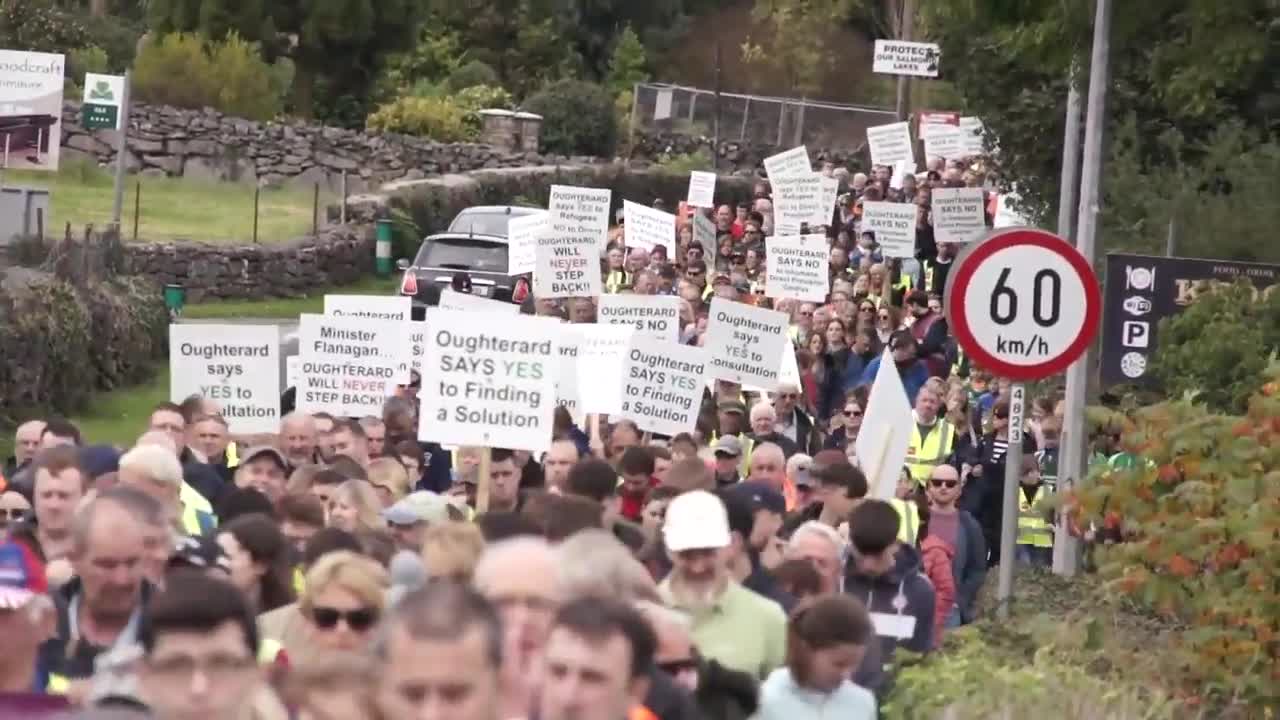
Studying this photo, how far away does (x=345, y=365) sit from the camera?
17484 millimetres

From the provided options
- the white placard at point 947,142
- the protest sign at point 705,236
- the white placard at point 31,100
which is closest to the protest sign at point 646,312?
the protest sign at point 705,236

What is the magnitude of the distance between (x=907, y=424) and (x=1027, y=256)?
2.06 meters

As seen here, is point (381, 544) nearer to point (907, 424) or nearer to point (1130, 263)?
point (907, 424)

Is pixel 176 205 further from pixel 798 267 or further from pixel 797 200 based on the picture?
pixel 798 267

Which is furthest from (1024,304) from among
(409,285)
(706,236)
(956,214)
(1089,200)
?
(706,236)

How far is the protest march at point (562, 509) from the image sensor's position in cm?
658

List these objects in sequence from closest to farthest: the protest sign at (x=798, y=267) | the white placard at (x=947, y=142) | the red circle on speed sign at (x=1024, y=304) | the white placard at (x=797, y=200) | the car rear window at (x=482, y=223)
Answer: the red circle on speed sign at (x=1024, y=304) → the protest sign at (x=798, y=267) → the white placard at (x=797, y=200) → the car rear window at (x=482, y=223) → the white placard at (x=947, y=142)

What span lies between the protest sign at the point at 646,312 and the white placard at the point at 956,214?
12.5 meters

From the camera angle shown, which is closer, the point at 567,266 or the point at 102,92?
the point at 567,266

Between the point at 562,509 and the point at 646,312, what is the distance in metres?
9.87

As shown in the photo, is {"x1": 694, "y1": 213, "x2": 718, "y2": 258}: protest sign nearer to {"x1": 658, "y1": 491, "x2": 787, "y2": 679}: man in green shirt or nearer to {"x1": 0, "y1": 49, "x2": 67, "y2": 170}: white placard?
{"x1": 0, "y1": 49, "x2": 67, "y2": 170}: white placard

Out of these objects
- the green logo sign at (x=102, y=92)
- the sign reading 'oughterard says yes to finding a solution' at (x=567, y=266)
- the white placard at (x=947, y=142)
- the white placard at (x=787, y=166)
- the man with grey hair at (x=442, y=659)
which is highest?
the white placard at (x=947, y=142)

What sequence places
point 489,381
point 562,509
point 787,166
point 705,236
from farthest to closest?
point 705,236 → point 787,166 → point 489,381 → point 562,509

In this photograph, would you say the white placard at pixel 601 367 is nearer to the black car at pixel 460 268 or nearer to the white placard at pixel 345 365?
the white placard at pixel 345 365
